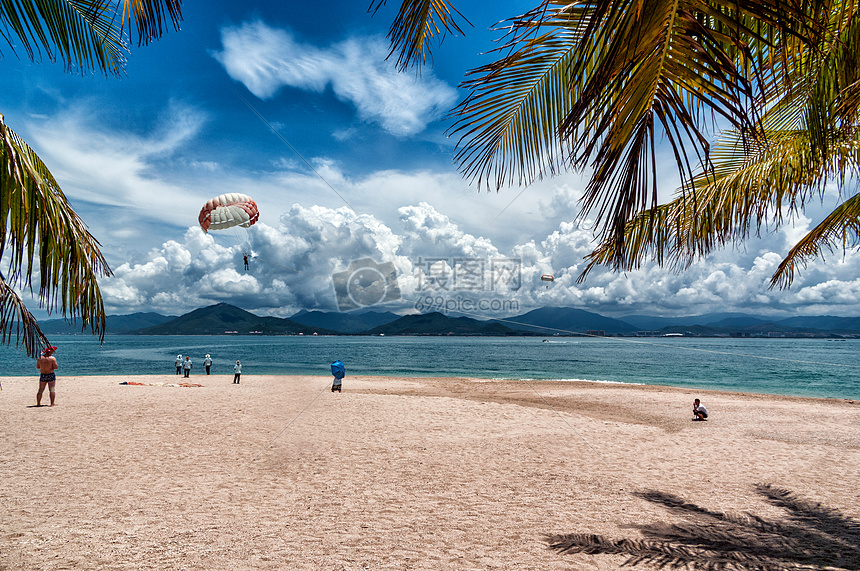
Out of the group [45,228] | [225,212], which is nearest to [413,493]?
[45,228]

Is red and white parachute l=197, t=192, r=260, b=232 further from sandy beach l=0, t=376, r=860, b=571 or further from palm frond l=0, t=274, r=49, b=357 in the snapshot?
palm frond l=0, t=274, r=49, b=357

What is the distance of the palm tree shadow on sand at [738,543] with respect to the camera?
12.4 feet

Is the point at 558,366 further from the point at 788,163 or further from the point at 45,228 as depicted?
the point at 45,228

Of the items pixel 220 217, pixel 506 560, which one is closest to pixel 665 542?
pixel 506 560

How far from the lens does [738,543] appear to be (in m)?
4.17

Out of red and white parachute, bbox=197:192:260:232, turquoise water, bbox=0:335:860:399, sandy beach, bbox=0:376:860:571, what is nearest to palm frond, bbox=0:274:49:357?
sandy beach, bbox=0:376:860:571

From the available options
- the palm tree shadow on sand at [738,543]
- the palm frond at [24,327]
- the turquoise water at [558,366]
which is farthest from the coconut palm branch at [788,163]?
the turquoise water at [558,366]

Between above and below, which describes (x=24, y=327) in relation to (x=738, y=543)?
above

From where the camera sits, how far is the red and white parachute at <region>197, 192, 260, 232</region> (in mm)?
15055

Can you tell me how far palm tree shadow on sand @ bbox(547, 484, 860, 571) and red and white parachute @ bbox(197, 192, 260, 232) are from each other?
1461cm

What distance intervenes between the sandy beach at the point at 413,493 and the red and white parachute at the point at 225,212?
7156 mm

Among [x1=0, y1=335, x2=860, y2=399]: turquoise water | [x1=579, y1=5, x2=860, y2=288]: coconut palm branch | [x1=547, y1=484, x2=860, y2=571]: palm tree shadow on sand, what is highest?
[x1=579, y1=5, x2=860, y2=288]: coconut palm branch

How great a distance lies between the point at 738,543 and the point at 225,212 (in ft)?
52.0

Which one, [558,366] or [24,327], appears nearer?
[24,327]
